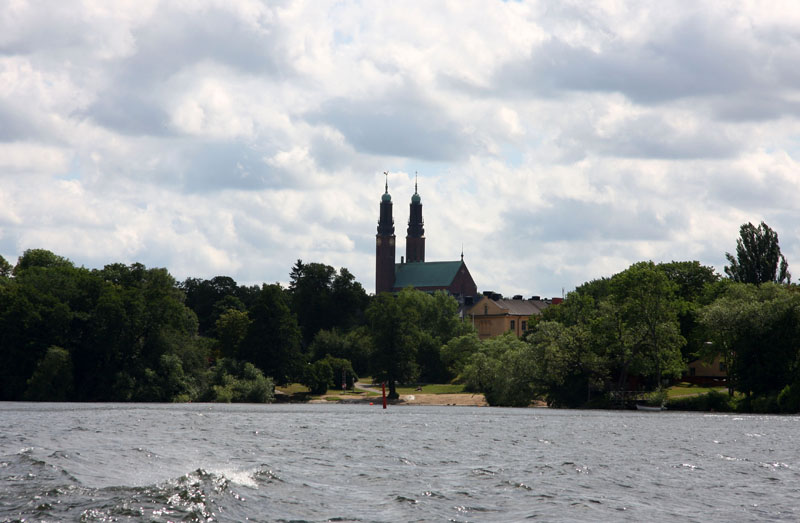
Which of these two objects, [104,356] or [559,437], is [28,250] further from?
[559,437]

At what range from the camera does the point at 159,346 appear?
102875 millimetres

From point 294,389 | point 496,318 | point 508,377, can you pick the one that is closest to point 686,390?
point 508,377

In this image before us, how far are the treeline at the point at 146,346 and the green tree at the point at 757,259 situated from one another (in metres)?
42.7

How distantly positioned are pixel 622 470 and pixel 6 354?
78996mm

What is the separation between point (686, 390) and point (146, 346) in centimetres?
5554

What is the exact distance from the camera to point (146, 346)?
103 m

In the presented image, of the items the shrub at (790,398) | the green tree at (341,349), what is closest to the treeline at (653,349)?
the shrub at (790,398)

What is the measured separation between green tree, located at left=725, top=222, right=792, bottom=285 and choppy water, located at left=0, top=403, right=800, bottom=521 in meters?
78.0

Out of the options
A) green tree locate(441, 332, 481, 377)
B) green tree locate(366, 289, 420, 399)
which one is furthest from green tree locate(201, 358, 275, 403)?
green tree locate(441, 332, 481, 377)

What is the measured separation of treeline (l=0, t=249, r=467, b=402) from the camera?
97188mm

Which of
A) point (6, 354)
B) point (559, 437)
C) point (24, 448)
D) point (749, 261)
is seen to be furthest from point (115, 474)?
point (749, 261)

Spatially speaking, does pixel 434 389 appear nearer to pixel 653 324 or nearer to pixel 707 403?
pixel 653 324

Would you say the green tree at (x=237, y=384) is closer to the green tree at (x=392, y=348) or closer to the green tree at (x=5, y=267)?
the green tree at (x=392, y=348)

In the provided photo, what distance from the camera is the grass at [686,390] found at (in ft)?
306
